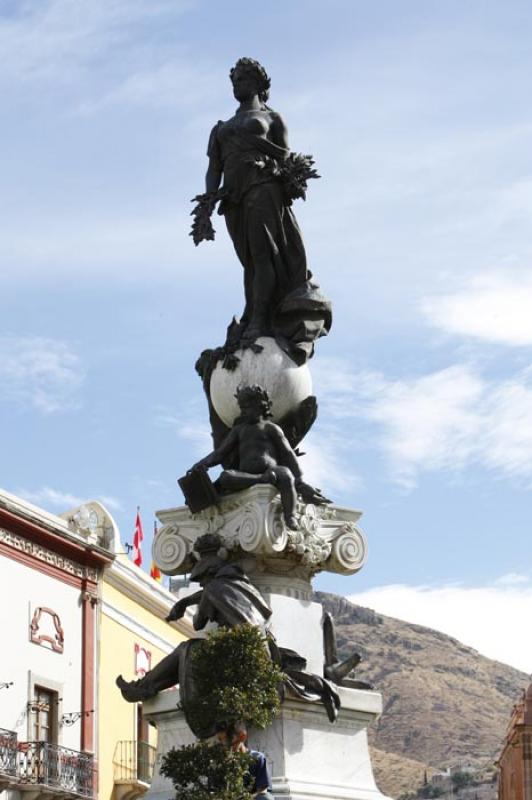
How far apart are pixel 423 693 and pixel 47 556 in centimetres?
8780

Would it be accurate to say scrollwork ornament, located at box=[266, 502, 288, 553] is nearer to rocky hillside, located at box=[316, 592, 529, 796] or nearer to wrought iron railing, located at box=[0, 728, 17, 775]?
wrought iron railing, located at box=[0, 728, 17, 775]

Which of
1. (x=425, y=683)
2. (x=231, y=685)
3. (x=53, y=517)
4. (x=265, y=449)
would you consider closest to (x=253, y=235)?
(x=265, y=449)

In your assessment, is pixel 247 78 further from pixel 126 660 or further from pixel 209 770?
pixel 126 660

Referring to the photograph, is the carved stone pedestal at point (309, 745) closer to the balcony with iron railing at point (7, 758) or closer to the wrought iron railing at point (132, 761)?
the balcony with iron railing at point (7, 758)

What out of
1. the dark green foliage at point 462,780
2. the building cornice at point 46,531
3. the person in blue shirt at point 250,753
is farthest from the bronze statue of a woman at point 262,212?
the dark green foliage at point 462,780

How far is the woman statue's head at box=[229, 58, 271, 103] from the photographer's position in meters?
12.5

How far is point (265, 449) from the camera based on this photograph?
11.4 meters

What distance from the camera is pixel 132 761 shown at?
129 feet

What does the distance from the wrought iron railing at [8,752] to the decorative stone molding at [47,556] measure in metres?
3.57

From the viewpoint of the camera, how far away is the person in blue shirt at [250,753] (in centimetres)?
942

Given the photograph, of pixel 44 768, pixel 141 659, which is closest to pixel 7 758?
pixel 44 768

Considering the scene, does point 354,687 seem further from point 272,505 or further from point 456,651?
point 456,651

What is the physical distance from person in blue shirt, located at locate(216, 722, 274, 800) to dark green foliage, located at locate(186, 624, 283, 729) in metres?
0.05

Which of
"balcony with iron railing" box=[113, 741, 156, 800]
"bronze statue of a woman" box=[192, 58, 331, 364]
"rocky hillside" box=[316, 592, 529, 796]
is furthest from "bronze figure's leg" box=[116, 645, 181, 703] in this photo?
"rocky hillside" box=[316, 592, 529, 796]
